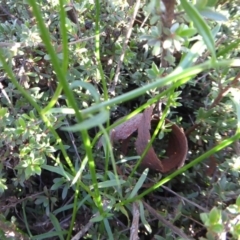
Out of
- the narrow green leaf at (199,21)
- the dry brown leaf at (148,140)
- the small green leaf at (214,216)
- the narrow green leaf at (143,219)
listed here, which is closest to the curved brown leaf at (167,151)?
the dry brown leaf at (148,140)

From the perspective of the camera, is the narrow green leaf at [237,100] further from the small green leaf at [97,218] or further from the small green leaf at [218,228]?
the small green leaf at [97,218]

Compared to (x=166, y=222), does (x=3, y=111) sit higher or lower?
higher

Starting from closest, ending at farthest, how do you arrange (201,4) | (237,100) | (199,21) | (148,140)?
(199,21), (201,4), (237,100), (148,140)

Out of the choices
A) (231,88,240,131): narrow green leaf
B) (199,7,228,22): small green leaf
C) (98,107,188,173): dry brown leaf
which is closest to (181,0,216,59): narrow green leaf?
(199,7,228,22): small green leaf

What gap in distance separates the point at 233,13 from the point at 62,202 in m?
0.60

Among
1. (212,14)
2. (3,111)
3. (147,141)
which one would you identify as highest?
(212,14)

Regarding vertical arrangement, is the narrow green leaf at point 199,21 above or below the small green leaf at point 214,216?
above

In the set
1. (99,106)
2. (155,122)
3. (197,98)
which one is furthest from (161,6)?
(197,98)

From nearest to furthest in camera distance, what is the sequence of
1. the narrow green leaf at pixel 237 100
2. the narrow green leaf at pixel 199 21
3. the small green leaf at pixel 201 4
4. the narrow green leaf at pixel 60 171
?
the narrow green leaf at pixel 199 21, the small green leaf at pixel 201 4, the narrow green leaf at pixel 237 100, the narrow green leaf at pixel 60 171

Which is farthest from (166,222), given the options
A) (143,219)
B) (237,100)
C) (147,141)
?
(237,100)

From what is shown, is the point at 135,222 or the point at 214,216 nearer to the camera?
the point at 214,216

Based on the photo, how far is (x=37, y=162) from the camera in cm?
81

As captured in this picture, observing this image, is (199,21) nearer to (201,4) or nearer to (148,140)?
→ (201,4)

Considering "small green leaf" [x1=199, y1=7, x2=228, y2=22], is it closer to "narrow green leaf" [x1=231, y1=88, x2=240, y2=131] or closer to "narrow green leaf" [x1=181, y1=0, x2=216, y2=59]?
"narrow green leaf" [x1=181, y1=0, x2=216, y2=59]
